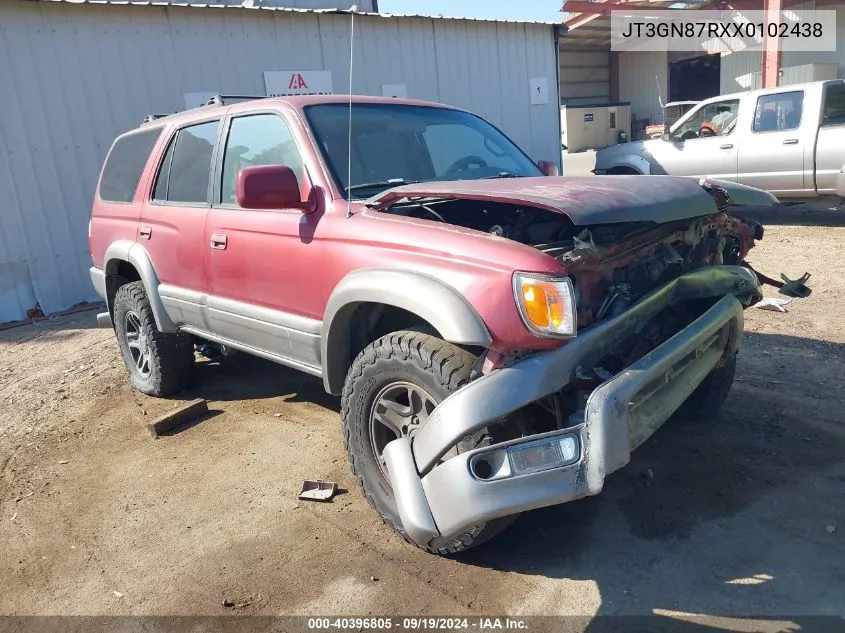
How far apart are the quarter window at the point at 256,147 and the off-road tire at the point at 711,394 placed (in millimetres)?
2478

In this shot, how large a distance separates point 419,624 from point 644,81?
1062 inches

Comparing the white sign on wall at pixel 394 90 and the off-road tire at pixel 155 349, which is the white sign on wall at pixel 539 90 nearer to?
the white sign on wall at pixel 394 90

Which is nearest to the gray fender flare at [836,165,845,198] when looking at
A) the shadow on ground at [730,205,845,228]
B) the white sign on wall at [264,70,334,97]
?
the shadow on ground at [730,205,845,228]

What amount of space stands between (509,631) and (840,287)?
17.6ft

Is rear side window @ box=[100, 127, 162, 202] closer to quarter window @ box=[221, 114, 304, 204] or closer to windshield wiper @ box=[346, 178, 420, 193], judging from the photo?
quarter window @ box=[221, 114, 304, 204]

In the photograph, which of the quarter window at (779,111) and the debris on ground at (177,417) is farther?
the quarter window at (779,111)

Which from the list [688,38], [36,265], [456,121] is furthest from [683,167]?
[688,38]

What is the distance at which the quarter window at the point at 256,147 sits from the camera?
3580 millimetres

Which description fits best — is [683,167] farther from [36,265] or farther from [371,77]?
[36,265]

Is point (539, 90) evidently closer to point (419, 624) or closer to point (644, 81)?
point (419, 624)

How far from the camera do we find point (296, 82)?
927 cm

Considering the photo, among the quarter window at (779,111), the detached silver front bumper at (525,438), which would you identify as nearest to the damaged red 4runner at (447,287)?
the detached silver front bumper at (525,438)

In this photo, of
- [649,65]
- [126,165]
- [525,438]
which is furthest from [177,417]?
[649,65]

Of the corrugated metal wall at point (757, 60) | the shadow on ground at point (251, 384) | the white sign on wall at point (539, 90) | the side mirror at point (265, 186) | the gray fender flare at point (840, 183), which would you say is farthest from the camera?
the corrugated metal wall at point (757, 60)
